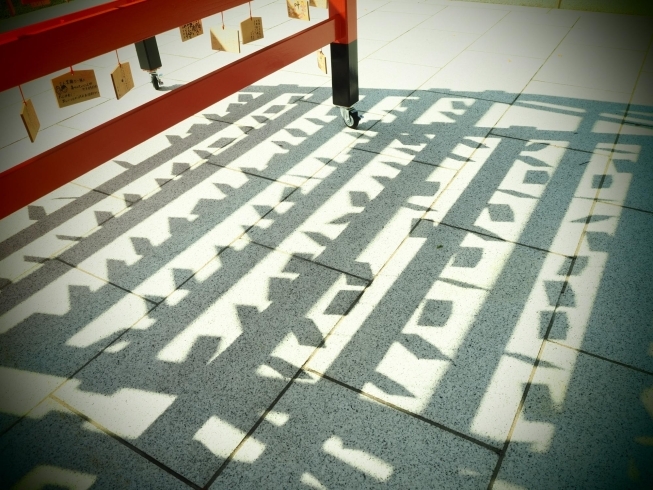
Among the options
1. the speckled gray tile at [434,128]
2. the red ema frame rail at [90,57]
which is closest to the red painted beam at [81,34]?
the red ema frame rail at [90,57]

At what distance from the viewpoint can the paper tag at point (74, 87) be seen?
1.76 metres

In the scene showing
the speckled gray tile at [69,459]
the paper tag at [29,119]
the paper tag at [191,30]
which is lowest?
the speckled gray tile at [69,459]

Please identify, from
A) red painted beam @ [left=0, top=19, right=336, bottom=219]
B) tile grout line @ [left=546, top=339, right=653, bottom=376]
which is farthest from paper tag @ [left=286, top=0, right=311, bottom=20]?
tile grout line @ [left=546, top=339, right=653, bottom=376]

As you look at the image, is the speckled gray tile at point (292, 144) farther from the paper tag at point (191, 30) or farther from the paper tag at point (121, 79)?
Answer: the paper tag at point (121, 79)

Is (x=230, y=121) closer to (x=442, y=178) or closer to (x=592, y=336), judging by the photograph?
(x=442, y=178)

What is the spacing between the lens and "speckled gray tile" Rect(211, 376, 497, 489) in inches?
54.9

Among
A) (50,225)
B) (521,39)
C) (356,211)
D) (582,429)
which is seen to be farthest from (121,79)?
(521,39)

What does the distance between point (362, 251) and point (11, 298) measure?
157cm

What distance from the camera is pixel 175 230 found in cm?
238

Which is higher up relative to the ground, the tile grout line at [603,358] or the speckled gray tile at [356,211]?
the speckled gray tile at [356,211]

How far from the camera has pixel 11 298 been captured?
6.77 feet

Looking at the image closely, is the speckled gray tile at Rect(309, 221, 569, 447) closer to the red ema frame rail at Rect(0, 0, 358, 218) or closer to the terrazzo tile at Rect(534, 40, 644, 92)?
the red ema frame rail at Rect(0, 0, 358, 218)

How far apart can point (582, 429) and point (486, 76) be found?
307cm

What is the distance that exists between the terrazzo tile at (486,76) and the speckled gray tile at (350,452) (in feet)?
8.94
